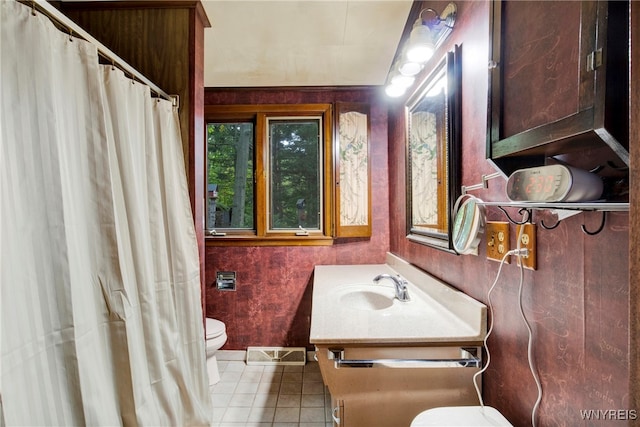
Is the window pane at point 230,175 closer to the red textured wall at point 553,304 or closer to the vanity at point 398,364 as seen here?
the vanity at point 398,364

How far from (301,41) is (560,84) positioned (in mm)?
1528

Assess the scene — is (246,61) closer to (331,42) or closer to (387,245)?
(331,42)

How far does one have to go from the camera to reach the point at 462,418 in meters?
0.78

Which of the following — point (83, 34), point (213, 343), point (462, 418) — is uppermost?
point (83, 34)

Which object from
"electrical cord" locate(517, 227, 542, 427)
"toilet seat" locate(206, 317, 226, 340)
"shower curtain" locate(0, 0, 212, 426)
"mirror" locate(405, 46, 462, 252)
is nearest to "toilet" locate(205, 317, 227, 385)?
"toilet seat" locate(206, 317, 226, 340)

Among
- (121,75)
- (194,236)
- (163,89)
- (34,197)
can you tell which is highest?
(163,89)

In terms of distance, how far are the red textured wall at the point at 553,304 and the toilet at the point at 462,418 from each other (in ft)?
0.31

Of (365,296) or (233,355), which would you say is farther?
(233,355)

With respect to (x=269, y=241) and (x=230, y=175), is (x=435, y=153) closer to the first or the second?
(x=269, y=241)

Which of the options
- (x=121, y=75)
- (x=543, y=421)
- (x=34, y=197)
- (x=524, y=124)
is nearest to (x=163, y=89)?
(x=121, y=75)

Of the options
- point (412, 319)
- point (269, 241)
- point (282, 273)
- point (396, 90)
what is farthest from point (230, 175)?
point (412, 319)

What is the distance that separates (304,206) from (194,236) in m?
1.09

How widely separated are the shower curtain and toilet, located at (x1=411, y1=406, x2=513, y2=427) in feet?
3.26

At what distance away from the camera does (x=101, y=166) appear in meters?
0.93
